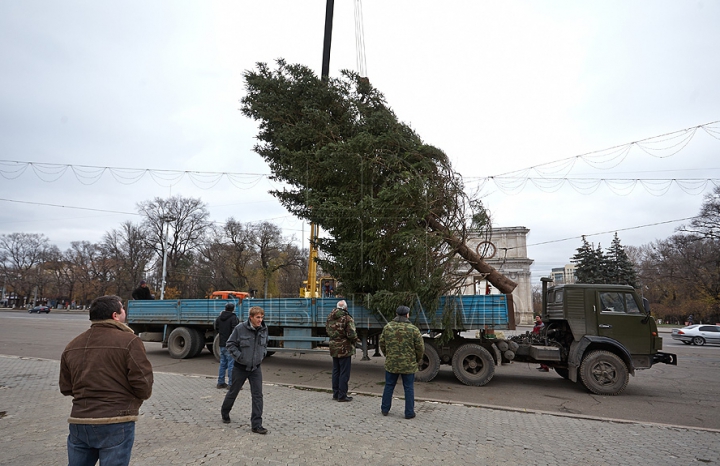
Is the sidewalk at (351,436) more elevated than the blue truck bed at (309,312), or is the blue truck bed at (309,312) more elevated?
the blue truck bed at (309,312)

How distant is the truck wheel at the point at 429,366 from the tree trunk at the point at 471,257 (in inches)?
113

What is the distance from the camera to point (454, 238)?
11.4 m

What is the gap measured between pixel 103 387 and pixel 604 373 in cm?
924

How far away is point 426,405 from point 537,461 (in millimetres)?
2652

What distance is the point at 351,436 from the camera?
528cm

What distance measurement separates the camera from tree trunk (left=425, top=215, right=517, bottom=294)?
11.3 metres

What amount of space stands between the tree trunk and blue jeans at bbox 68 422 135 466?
30.3 feet

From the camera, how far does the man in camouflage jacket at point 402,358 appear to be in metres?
6.22

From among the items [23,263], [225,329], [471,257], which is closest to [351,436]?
[225,329]

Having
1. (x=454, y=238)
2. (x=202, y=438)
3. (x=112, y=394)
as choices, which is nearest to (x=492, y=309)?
(x=454, y=238)

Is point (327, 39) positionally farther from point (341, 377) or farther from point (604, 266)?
point (604, 266)

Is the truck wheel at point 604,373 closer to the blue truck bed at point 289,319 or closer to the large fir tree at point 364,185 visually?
the blue truck bed at point 289,319

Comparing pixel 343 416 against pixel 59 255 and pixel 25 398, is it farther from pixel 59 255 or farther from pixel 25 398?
pixel 59 255

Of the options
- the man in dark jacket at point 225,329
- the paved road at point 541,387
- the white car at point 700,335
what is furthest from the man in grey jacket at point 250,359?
the white car at point 700,335
